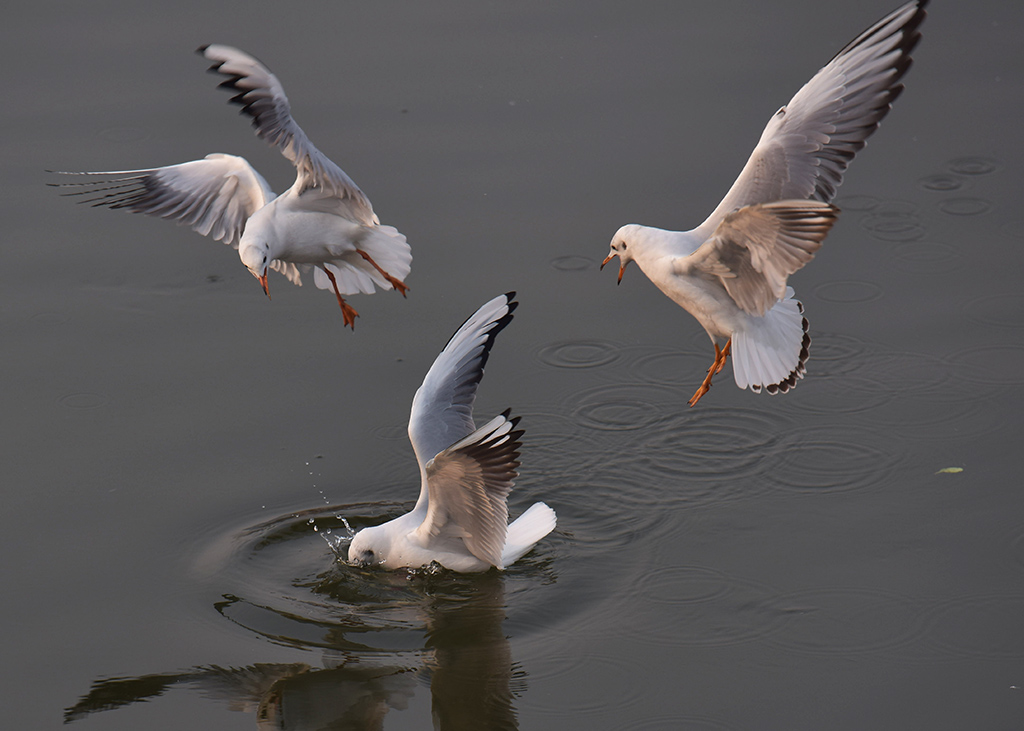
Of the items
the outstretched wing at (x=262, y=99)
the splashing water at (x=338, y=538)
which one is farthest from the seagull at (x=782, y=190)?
the splashing water at (x=338, y=538)

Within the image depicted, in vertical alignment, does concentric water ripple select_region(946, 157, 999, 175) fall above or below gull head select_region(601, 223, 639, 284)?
below

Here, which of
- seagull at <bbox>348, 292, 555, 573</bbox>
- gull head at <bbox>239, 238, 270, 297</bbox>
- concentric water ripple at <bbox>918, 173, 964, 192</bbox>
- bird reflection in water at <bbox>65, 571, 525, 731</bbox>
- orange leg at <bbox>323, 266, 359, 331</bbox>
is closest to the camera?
bird reflection in water at <bbox>65, 571, 525, 731</bbox>

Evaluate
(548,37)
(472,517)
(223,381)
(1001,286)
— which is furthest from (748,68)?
(472,517)

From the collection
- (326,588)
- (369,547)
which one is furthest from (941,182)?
(326,588)

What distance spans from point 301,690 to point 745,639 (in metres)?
1.61

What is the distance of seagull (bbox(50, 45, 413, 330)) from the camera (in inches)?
207

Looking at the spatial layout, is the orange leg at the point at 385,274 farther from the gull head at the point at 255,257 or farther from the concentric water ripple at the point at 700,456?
the concentric water ripple at the point at 700,456

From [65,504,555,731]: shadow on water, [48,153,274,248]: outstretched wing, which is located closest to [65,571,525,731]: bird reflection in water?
[65,504,555,731]: shadow on water

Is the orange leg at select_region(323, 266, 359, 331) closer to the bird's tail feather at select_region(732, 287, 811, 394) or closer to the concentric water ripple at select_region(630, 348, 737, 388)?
the concentric water ripple at select_region(630, 348, 737, 388)

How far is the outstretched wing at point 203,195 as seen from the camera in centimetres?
621

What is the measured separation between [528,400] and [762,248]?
5.94 feet

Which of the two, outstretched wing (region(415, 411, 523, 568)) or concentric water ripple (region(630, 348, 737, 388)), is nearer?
outstretched wing (region(415, 411, 523, 568))

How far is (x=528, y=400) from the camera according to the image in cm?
625

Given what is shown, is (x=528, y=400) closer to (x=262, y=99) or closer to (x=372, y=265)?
(x=372, y=265)
